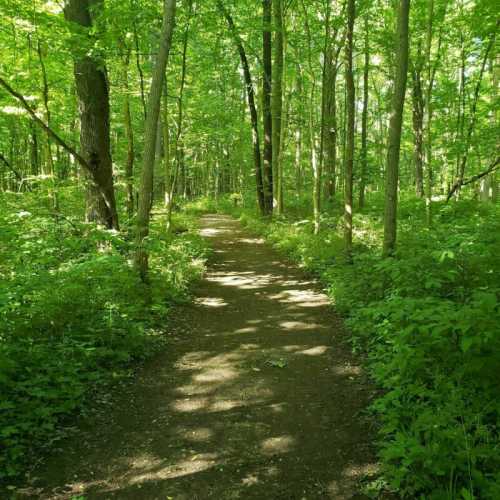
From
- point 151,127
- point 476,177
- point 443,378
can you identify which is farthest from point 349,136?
point 443,378

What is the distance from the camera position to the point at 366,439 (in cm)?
385

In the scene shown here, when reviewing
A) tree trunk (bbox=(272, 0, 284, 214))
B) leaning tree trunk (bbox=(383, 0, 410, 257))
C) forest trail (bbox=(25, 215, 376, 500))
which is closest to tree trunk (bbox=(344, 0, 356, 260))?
leaning tree trunk (bbox=(383, 0, 410, 257))

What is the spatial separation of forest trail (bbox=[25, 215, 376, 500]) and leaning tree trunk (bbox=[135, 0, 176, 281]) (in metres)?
1.60

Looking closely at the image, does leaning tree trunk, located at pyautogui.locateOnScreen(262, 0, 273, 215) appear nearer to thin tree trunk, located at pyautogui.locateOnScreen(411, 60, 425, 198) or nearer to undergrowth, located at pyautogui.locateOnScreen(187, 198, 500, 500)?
thin tree trunk, located at pyautogui.locateOnScreen(411, 60, 425, 198)

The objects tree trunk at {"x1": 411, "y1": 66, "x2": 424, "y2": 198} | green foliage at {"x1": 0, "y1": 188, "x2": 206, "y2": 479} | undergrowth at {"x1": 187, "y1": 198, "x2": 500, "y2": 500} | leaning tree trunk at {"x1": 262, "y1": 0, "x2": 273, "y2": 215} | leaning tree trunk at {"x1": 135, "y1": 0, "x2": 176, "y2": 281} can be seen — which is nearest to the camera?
undergrowth at {"x1": 187, "y1": 198, "x2": 500, "y2": 500}

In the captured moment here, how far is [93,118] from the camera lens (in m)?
8.79

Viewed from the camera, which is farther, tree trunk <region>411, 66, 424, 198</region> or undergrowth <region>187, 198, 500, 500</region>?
tree trunk <region>411, 66, 424, 198</region>

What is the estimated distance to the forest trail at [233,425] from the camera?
130 inches

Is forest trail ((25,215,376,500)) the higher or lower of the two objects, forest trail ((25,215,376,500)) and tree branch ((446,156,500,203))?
the lower

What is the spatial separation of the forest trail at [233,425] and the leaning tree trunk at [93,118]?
3.65 m

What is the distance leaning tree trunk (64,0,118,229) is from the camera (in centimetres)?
869

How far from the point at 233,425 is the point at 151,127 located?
5525 mm

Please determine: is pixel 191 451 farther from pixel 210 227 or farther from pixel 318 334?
pixel 210 227

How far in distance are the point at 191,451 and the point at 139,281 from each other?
441 centimetres
